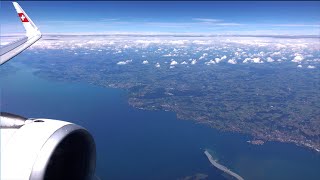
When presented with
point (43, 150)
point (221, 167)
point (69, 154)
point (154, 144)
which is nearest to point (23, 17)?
point (69, 154)

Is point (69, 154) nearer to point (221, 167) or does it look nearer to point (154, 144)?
point (221, 167)

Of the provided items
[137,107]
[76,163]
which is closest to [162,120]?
[137,107]

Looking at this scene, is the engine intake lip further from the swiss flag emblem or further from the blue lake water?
the blue lake water

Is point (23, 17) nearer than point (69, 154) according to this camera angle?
No

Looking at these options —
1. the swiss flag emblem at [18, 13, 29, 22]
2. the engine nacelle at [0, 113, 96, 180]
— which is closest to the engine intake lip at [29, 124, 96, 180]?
the engine nacelle at [0, 113, 96, 180]

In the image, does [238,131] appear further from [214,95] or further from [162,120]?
[214,95]

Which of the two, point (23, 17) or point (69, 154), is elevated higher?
point (23, 17)
